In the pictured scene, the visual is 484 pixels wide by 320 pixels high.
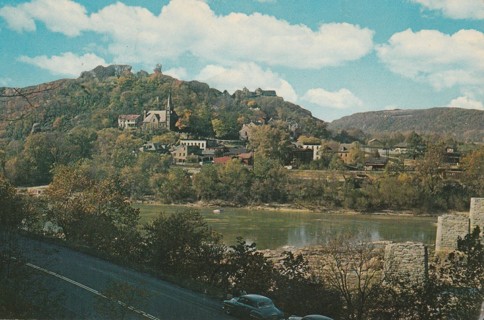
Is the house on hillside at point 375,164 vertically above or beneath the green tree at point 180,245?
above

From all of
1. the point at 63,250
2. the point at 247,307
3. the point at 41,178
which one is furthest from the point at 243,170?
the point at 247,307

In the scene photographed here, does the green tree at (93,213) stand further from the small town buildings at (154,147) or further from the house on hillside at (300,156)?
the house on hillside at (300,156)

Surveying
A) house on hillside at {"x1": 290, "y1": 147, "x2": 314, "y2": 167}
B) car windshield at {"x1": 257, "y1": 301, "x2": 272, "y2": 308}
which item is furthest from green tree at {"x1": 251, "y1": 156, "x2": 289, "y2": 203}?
car windshield at {"x1": 257, "y1": 301, "x2": 272, "y2": 308}

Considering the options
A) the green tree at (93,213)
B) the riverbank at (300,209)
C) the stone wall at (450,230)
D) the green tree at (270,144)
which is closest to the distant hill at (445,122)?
the riverbank at (300,209)

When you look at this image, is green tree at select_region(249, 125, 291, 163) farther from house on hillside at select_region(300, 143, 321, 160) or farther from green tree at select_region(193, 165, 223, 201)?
green tree at select_region(193, 165, 223, 201)

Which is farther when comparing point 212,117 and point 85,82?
point 212,117

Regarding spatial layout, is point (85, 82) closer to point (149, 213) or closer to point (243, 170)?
point (149, 213)
